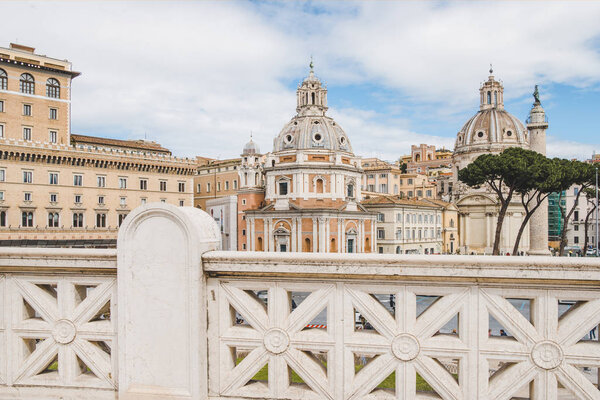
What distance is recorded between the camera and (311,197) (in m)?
54.7

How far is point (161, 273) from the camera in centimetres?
361

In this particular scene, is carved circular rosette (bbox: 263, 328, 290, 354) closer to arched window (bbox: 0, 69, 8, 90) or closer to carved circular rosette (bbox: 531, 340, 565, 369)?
carved circular rosette (bbox: 531, 340, 565, 369)

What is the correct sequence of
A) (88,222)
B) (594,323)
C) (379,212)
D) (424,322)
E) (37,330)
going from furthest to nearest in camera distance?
(379,212) < (88,222) < (37,330) < (424,322) < (594,323)

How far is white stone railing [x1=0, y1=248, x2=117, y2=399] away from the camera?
146 inches

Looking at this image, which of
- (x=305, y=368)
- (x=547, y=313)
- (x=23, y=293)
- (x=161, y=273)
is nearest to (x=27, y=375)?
(x=23, y=293)

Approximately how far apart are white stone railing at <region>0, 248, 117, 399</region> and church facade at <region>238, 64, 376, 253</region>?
4735 centimetres

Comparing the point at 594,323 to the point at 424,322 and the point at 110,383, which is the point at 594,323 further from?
the point at 110,383

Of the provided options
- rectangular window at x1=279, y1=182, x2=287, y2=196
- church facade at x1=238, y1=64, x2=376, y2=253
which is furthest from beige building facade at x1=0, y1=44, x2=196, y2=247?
rectangular window at x1=279, y1=182, x2=287, y2=196

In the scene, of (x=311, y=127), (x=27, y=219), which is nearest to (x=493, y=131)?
(x=311, y=127)

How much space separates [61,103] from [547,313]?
56.8 metres

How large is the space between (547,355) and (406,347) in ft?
2.94

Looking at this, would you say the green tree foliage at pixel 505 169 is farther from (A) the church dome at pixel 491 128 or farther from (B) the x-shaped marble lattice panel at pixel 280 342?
(B) the x-shaped marble lattice panel at pixel 280 342

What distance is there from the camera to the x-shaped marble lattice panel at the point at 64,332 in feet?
12.2

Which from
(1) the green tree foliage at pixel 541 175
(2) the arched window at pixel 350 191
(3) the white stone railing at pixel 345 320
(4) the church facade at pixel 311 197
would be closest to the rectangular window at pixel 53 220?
(4) the church facade at pixel 311 197
